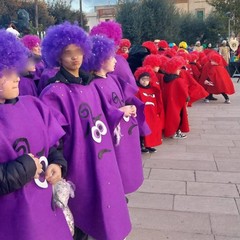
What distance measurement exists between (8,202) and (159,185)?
292 cm

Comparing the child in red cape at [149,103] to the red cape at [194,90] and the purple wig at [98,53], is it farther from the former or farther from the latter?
the purple wig at [98,53]

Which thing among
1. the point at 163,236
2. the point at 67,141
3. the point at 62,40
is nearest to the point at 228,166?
the point at 163,236

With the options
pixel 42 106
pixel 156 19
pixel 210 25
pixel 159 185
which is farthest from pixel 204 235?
pixel 210 25

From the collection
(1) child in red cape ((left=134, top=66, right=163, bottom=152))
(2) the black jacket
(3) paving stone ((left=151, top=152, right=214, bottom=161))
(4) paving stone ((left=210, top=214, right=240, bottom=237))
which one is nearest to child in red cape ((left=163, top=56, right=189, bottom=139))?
(1) child in red cape ((left=134, top=66, right=163, bottom=152))

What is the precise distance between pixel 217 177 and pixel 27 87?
8.46ft

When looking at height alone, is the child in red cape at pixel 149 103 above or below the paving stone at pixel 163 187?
above

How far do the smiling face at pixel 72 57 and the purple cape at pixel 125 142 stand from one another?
0.44 meters

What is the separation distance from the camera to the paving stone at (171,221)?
343 centimetres

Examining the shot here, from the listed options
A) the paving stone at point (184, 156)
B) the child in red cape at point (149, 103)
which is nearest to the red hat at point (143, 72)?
the child in red cape at point (149, 103)

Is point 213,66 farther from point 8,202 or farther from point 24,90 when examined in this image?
point 8,202

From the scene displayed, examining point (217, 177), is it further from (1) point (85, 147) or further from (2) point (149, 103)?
(1) point (85, 147)

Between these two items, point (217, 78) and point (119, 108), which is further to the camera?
point (217, 78)

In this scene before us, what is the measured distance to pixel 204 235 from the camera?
3.30 m

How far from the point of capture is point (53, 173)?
6.57 feet
